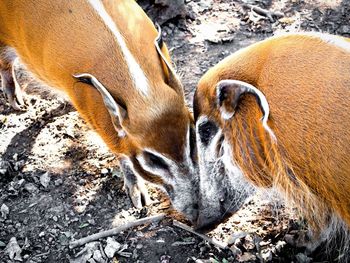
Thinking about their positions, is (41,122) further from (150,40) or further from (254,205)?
(254,205)

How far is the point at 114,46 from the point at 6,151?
1.49 metres

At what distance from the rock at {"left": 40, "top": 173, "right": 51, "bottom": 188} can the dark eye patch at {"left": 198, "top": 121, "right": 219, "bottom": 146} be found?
1369mm

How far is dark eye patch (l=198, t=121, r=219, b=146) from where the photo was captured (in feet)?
12.7

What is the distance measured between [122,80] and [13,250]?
1404mm

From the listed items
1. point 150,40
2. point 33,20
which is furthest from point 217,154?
point 33,20

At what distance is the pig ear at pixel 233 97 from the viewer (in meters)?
3.44

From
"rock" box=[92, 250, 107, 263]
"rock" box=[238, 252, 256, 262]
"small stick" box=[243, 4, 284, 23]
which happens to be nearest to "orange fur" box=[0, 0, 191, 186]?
"rock" box=[92, 250, 107, 263]

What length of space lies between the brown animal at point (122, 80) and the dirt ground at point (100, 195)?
A: 27 cm

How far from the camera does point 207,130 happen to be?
3896mm

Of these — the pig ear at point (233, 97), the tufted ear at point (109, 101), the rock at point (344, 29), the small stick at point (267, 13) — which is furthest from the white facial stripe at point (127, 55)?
the rock at point (344, 29)

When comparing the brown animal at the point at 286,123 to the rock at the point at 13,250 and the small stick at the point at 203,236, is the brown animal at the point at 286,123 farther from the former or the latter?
the rock at the point at 13,250

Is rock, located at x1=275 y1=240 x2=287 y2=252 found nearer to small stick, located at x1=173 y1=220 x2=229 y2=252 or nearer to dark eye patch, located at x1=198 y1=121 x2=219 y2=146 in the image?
small stick, located at x1=173 y1=220 x2=229 y2=252

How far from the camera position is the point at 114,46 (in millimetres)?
4039

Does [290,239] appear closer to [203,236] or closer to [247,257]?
[247,257]
